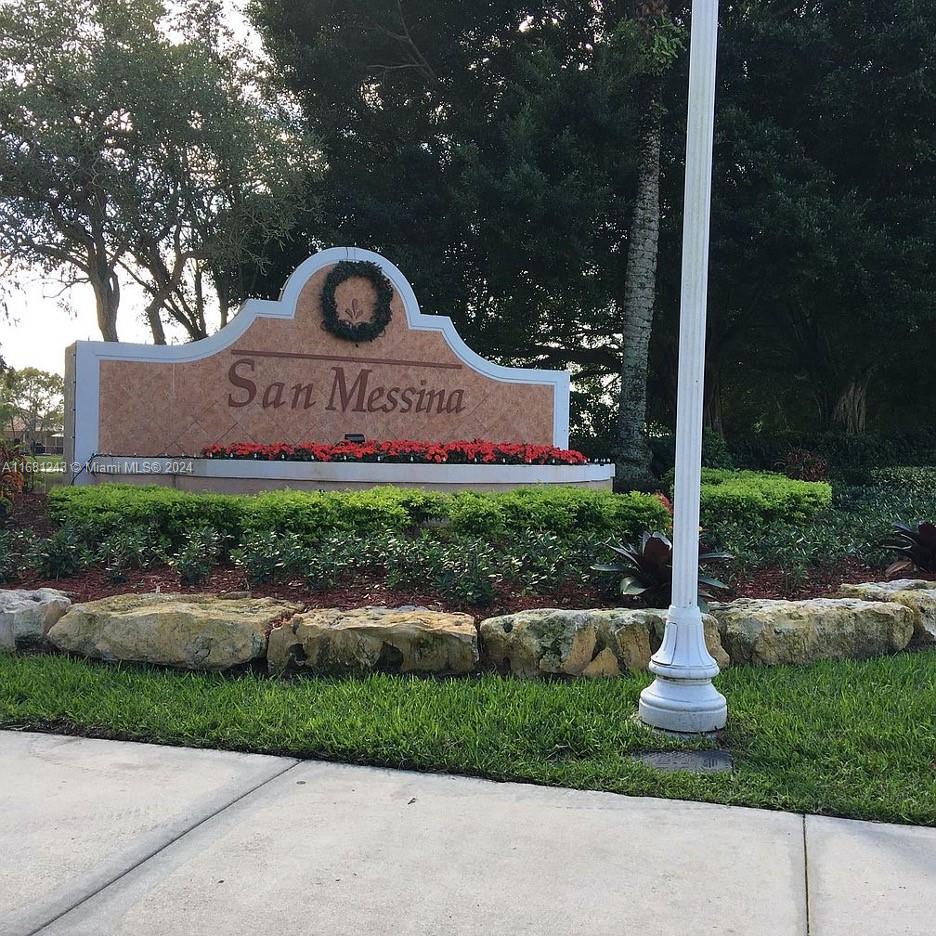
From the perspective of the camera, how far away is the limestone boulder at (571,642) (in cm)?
490

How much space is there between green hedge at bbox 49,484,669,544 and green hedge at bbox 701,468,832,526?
67.7 inches

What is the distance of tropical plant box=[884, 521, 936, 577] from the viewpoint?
6992 millimetres

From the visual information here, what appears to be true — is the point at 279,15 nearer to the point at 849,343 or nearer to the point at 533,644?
the point at 849,343

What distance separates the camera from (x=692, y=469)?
4.27m

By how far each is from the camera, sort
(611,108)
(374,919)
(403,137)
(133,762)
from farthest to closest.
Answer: (403,137) < (611,108) < (133,762) < (374,919)

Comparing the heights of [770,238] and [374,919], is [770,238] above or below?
above

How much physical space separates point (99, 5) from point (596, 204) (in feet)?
34.3

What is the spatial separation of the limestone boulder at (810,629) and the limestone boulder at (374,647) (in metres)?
1.65

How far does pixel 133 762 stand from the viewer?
382 cm

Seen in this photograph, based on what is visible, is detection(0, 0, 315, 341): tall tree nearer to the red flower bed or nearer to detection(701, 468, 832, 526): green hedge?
the red flower bed

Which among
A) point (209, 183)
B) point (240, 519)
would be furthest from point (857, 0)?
Result: point (240, 519)

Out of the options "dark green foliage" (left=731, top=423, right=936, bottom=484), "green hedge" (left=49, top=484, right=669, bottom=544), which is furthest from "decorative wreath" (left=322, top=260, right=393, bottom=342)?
"dark green foliage" (left=731, top=423, right=936, bottom=484)

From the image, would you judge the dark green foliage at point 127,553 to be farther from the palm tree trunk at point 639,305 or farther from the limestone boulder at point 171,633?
the palm tree trunk at point 639,305

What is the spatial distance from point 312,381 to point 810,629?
30.3 feet
